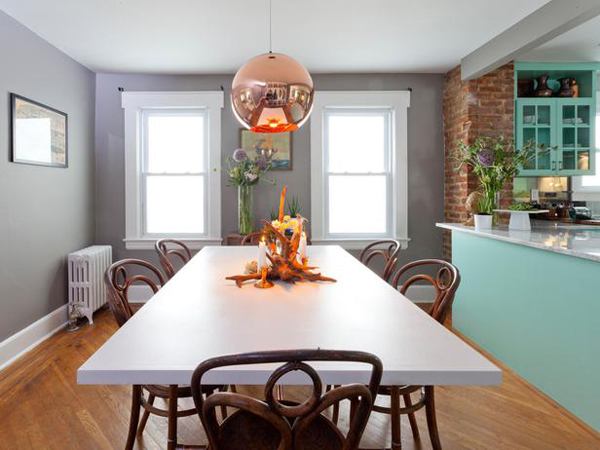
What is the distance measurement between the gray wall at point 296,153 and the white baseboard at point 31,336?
1.00 metres

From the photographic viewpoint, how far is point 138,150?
4531 mm

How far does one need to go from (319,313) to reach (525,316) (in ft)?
6.13

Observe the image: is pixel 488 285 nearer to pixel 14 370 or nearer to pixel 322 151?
pixel 322 151

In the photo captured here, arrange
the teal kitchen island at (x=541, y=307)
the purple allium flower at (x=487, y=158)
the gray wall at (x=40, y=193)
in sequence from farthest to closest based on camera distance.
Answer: the purple allium flower at (x=487, y=158) < the gray wall at (x=40, y=193) < the teal kitchen island at (x=541, y=307)

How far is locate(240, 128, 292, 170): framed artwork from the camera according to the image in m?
4.50

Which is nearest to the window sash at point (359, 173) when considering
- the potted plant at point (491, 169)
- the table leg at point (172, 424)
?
the potted plant at point (491, 169)

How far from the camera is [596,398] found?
6.77ft

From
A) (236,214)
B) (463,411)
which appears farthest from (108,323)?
(463,411)

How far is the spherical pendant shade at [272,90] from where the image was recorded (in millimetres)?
1624

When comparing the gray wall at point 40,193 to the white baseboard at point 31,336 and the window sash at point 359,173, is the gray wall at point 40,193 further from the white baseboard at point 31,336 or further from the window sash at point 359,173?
the window sash at point 359,173

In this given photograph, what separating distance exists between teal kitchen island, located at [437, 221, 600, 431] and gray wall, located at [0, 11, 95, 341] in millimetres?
3523

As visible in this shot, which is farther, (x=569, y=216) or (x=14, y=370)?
(x=569, y=216)

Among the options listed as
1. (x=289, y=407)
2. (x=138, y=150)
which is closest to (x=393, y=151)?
(x=138, y=150)

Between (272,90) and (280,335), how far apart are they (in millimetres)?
961
